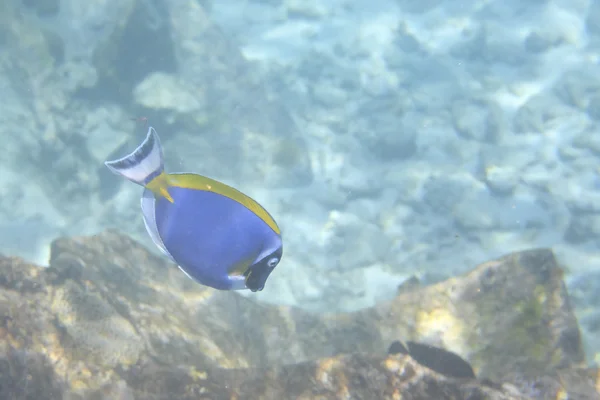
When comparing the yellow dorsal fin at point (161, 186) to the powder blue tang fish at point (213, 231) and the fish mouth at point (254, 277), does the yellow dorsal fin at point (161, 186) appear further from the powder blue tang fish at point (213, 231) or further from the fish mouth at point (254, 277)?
the fish mouth at point (254, 277)

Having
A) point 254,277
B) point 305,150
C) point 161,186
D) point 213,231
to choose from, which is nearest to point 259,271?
point 254,277

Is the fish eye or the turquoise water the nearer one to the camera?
the fish eye

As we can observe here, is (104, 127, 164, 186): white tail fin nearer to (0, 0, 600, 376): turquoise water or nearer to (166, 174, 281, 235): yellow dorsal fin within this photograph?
(166, 174, 281, 235): yellow dorsal fin

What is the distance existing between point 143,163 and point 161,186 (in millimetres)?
90

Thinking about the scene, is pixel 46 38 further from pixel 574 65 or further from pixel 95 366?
pixel 574 65

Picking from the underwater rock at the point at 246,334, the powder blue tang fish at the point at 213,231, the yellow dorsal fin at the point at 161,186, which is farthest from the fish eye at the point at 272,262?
the underwater rock at the point at 246,334

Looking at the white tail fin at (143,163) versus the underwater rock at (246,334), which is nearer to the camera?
the white tail fin at (143,163)

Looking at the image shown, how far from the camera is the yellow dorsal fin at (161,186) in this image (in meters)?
1.16

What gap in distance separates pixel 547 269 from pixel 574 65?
12355mm

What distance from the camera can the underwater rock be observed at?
1.96 metres

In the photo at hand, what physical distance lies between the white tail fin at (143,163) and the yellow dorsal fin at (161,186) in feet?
0.04

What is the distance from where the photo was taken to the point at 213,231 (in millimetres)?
1169

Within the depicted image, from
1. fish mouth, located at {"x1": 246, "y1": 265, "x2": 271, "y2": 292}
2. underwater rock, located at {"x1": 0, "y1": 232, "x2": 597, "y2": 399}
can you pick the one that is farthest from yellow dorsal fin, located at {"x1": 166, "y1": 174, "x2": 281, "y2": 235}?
underwater rock, located at {"x1": 0, "y1": 232, "x2": 597, "y2": 399}

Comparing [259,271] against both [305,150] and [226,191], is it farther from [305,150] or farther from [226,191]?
[305,150]
